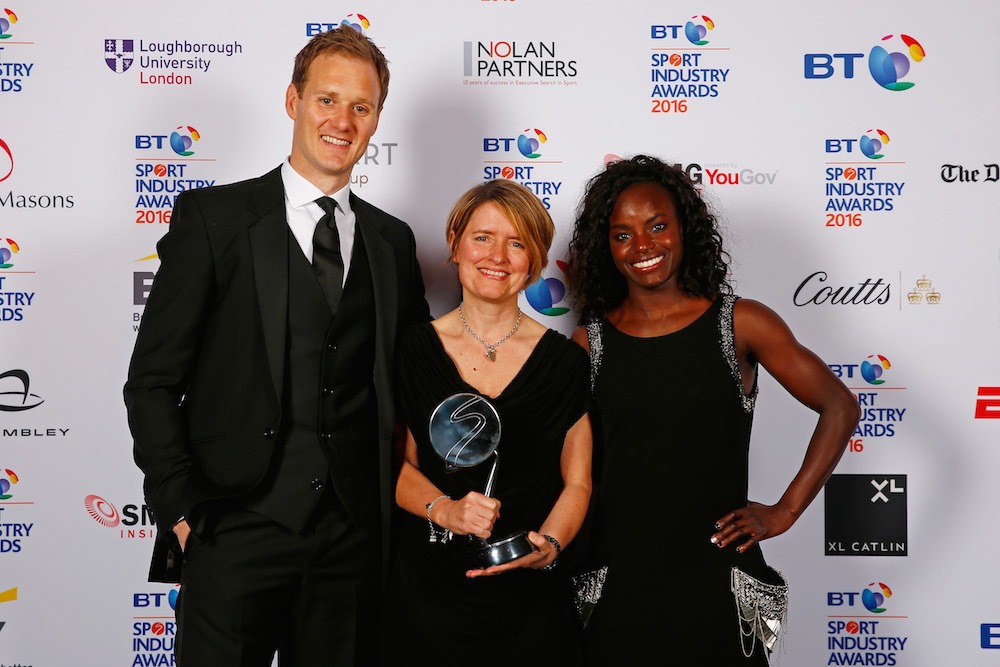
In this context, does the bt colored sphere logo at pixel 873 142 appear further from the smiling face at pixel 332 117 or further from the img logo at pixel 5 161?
the img logo at pixel 5 161

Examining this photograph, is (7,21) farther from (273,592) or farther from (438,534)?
(438,534)

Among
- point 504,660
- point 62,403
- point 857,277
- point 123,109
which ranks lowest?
point 504,660

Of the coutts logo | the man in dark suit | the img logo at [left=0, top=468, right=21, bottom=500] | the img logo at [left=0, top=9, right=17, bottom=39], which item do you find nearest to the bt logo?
the coutts logo

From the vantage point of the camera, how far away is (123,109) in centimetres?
283

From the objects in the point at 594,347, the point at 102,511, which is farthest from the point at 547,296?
the point at 102,511

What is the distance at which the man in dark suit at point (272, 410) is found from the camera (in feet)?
6.34

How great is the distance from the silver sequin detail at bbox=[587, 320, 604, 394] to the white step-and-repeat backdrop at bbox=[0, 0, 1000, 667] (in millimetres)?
616

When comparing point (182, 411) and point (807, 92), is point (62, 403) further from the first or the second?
point (807, 92)

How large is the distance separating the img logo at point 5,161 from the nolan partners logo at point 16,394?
0.64 m

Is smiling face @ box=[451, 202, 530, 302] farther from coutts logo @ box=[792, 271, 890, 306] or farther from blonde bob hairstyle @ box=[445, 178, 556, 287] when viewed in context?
coutts logo @ box=[792, 271, 890, 306]

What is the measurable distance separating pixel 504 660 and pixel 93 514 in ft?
5.38

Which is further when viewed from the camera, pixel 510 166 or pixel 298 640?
pixel 510 166

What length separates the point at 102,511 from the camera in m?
2.86

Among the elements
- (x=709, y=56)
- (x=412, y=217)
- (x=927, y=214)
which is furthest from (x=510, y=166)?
(x=927, y=214)
